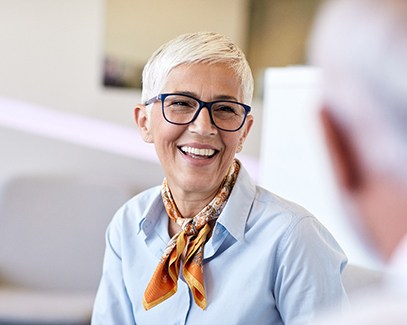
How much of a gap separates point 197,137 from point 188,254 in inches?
6.5

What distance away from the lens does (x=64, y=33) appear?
6.29ft

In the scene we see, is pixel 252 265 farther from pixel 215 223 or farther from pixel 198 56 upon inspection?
pixel 198 56

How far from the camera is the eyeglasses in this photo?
740 millimetres

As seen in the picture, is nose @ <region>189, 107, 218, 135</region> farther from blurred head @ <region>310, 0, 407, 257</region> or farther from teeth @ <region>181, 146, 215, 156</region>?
blurred head @ <region>310, 0, 407, 257</region>

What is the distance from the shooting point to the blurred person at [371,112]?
201 millimetres

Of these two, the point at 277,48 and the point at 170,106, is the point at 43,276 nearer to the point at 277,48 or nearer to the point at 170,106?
→ the point at 277,48

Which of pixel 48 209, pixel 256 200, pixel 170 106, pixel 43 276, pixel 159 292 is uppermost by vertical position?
pixel 170 106

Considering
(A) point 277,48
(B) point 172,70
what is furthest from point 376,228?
(A) point 277,48

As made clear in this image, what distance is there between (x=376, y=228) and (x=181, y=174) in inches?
22.5

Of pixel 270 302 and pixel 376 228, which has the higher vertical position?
pixel 376 228

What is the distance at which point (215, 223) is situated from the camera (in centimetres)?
83

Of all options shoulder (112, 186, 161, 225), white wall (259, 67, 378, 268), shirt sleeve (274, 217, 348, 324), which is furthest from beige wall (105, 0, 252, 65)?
shirt sleeve (274, 217, 348, 324)

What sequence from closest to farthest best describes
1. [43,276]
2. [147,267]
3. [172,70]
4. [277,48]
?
[172,70]
[147,267]
[43,276]
[277,48]

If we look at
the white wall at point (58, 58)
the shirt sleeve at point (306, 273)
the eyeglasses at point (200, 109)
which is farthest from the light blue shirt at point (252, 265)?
the white wall at point (58, 58)
